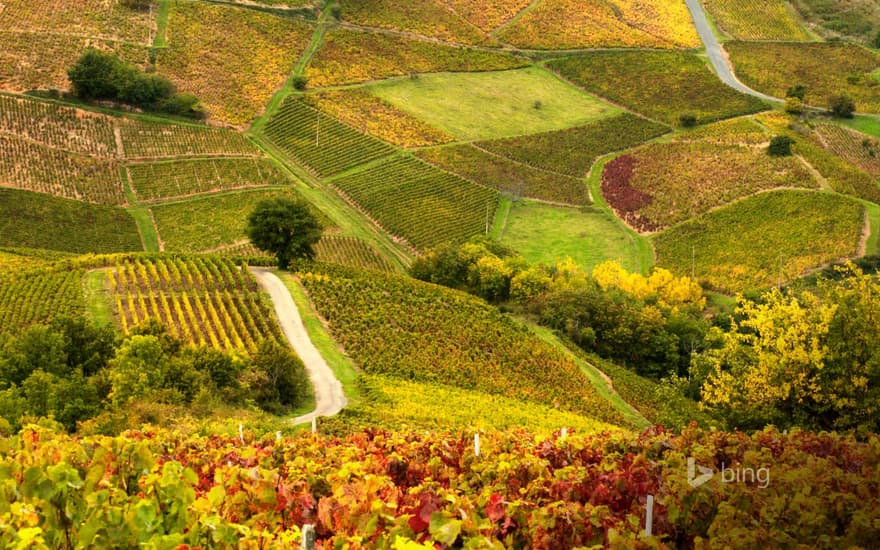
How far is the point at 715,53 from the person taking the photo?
128 meters

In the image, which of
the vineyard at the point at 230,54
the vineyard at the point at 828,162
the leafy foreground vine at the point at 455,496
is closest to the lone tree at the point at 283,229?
the vineyard at the point at 230,54

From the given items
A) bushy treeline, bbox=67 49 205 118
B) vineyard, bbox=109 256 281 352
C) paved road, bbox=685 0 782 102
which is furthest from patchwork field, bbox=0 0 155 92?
paved road, bbox=685 0 782 102

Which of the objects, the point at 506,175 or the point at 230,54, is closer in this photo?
the point at 506,175

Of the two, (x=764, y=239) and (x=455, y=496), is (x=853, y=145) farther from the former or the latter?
(x=455, y=496)

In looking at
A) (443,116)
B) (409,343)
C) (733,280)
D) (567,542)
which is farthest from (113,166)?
(567,542)

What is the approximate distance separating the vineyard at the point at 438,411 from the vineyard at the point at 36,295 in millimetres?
16734

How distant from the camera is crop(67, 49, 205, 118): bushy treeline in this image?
91.0 m

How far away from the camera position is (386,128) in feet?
331

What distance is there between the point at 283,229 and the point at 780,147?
203 feet

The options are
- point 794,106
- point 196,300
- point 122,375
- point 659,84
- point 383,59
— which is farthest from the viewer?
point 659,84

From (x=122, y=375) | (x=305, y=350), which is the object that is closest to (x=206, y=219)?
(x=305, y=350)

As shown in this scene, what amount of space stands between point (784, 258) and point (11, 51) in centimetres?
8186

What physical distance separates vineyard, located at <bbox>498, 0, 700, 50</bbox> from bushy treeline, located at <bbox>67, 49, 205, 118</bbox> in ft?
167

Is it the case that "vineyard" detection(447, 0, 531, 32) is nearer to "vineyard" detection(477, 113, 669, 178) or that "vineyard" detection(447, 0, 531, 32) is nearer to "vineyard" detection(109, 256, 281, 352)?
"vineyard" detection(477, 113, 669, 178)
